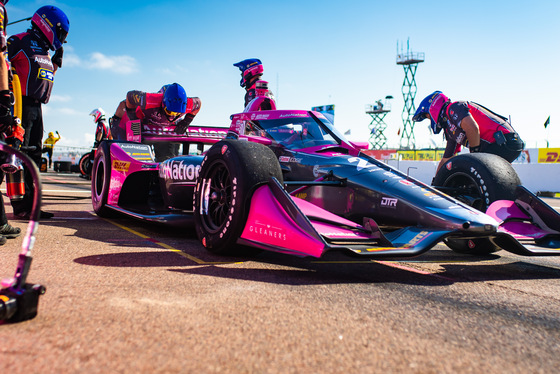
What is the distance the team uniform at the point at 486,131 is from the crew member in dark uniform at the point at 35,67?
19.5 ft

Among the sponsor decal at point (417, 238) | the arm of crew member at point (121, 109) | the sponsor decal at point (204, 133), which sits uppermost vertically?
the arm of crew member at point (121, 109)

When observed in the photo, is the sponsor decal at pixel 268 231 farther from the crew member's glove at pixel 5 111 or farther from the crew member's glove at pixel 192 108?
the crew member's glove at pixel 192 108

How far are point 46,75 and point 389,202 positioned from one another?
4450 millimetres

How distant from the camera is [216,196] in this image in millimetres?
3689

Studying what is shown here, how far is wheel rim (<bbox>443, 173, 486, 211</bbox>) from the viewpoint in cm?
420

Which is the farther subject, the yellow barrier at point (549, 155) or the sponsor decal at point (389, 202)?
the yellow barrier at point (549, 155)

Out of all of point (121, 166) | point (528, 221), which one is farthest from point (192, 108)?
point (528, 221)

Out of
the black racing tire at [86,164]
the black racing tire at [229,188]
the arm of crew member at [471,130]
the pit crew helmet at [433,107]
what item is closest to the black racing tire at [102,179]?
the black racing tire at [229,188]

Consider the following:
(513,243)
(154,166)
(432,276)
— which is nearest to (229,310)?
(432,276)

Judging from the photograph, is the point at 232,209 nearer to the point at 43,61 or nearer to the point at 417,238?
the point at 417,238

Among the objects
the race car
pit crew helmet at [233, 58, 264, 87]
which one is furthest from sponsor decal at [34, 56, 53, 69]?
pit crew helmet at [233, 58, 264, 87]

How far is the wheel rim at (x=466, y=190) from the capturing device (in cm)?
420

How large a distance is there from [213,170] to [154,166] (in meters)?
1.95

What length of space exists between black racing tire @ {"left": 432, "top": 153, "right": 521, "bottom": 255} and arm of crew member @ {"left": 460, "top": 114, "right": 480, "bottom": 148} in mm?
2880
